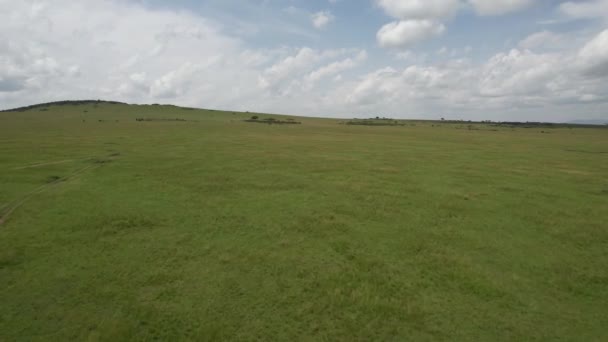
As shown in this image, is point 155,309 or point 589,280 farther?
point 589,280

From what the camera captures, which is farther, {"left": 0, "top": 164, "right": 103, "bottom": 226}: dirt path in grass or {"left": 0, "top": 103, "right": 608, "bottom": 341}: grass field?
{"left": 0, "top": 164, "right": 103, "bottom": 226}: dirt path in grass

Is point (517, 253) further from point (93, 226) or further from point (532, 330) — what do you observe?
point (93, 226)

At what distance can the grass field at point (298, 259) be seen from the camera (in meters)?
6.34

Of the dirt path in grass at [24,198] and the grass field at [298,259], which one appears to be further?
the dirt path in grass at [24,198]

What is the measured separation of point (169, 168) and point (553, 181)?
77.1ft

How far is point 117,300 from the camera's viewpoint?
6953mm

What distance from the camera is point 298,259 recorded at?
886 cm

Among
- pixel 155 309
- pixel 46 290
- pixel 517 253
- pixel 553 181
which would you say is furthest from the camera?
pixel 553 181

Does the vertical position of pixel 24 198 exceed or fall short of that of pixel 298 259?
it exceeds it

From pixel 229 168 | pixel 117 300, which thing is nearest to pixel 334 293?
pixel 117 300

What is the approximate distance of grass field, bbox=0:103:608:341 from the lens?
250 inches

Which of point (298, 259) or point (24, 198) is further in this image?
point (24, 198)

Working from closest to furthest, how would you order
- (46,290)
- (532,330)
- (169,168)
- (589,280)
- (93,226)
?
(532,330)
(46,290)
(589,280)
(93,226)
(169,168)

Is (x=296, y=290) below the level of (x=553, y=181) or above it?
below
